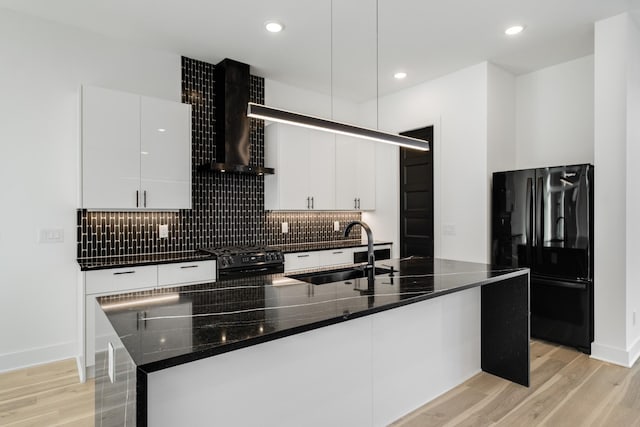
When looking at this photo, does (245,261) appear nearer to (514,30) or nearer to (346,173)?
(346,173)

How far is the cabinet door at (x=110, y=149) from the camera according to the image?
3.11m

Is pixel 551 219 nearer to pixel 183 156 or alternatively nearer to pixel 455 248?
pixel 455 248

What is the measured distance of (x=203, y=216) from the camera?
13.3ft

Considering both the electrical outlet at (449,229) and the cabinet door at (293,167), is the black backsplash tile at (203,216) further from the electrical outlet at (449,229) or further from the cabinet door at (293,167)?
the electrical outlet at (449,229)

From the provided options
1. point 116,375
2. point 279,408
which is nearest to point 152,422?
point 116,375

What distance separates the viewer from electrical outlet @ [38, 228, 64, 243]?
3.23 metres

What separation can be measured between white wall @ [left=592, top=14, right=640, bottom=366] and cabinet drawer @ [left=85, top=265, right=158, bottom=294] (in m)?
3.89

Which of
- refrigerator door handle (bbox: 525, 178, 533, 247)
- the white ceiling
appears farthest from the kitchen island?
the white ceiling

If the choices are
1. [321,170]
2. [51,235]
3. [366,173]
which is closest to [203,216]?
[51,235]

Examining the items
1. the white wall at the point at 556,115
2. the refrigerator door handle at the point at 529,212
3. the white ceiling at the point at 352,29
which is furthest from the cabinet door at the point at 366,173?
the refrigerator door handle at the point at 529,212

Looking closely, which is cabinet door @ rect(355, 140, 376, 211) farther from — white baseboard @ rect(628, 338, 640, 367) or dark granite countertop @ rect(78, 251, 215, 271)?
white baseboard @ rect(628, 338, 640, 367)

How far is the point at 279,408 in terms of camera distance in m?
1.67

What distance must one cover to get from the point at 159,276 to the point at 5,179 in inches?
58.1

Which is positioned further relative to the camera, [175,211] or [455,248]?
[455,248]
